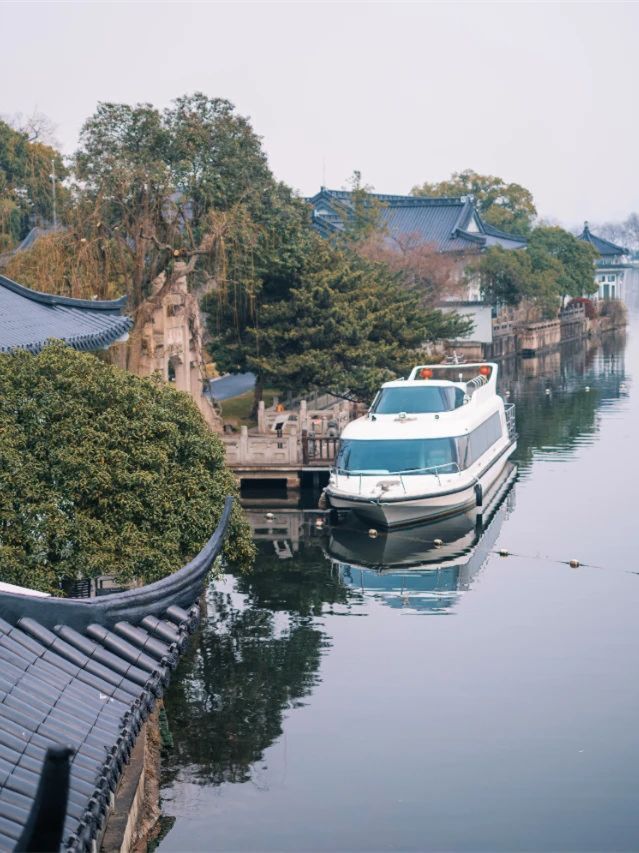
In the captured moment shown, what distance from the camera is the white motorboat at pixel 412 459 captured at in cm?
3159

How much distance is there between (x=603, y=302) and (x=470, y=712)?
311 feet

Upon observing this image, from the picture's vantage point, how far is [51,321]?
23.9 meters

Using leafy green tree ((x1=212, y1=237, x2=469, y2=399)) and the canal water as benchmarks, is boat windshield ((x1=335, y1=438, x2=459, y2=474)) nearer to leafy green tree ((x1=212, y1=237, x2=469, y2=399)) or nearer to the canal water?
the canal water

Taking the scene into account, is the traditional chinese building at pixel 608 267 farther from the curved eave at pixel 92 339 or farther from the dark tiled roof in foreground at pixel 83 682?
the dark tiled roof in foreground at pixel 83 682

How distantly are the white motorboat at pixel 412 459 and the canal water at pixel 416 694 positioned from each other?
0.86 metres

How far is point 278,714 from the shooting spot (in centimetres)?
1988

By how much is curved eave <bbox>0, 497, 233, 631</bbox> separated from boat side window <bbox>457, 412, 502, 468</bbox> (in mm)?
23263

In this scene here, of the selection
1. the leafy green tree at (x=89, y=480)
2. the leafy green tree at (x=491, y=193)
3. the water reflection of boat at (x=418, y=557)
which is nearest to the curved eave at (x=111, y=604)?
the leafy green tree at (x=89, y=480)

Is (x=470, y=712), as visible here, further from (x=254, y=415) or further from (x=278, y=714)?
(x=254, y=415)

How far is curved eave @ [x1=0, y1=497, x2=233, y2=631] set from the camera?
29.7 feet

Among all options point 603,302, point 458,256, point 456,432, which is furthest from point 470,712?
point 603,302

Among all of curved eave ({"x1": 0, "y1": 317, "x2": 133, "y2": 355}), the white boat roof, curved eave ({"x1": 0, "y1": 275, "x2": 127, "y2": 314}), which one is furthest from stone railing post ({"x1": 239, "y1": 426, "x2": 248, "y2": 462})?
curved eave ({"x1": 0, "y1": 275, "x2": 127, "y2": 314})

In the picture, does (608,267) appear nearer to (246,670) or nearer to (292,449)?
(292,449)

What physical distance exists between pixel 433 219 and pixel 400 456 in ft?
183
